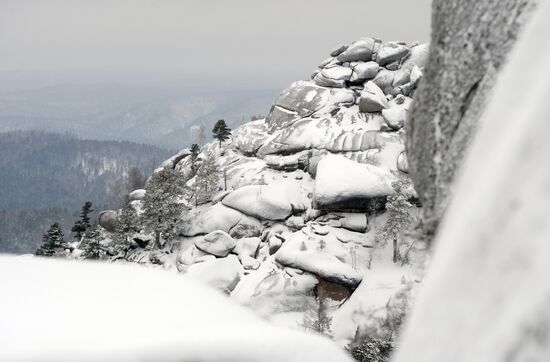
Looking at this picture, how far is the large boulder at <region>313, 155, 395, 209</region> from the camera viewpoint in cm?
3447

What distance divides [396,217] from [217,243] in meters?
16.7

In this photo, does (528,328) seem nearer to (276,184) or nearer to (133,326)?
(133,326)

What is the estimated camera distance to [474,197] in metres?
2.69

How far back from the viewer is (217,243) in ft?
A: 116

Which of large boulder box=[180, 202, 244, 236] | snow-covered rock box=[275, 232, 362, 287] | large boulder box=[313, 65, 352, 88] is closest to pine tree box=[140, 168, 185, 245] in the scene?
large boulder box=[180, 202, 244, 236]

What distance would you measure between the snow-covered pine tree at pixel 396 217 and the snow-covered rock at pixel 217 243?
558 inches

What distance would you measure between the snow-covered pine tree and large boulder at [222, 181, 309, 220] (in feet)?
33.5

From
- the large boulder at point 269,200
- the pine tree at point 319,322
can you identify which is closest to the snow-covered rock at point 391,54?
the large boulder at point 269,200

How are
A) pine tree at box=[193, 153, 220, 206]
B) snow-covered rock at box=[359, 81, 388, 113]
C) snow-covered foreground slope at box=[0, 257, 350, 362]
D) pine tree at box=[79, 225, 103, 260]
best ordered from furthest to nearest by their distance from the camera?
snow-covered rock at box=[359, 81, 388, 113] → pine tree at box=[193, 153, 220, 206] → pine tree at box=[79, 225, 103, 260] → snow-covered foreground slope at box=[0, 257, 350, 362]

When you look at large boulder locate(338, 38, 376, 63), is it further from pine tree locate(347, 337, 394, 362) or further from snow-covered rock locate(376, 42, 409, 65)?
pine tree locate(347, 337, 394, 362)

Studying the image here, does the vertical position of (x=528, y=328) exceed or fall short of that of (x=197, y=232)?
it exceeds it

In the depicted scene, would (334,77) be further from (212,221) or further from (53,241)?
(53,241)

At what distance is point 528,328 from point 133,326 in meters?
2.70

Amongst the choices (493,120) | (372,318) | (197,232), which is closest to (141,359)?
(493,120)
